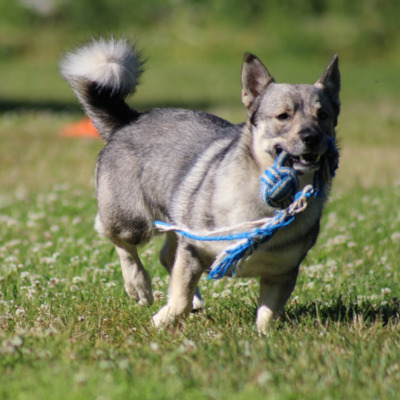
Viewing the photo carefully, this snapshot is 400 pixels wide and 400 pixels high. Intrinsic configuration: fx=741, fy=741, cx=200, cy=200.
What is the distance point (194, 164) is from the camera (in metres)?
4.26

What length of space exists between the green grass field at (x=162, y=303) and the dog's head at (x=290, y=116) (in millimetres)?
878

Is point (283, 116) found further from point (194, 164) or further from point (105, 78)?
point (105, 78)

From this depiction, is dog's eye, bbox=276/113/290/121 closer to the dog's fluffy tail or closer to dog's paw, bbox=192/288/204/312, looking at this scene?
dog's paw, bbox=192/288/204/312

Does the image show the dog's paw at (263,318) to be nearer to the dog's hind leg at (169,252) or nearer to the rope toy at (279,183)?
the rope toy at (279,183)

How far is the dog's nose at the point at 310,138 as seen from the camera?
3.52m

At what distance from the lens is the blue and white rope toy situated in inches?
142

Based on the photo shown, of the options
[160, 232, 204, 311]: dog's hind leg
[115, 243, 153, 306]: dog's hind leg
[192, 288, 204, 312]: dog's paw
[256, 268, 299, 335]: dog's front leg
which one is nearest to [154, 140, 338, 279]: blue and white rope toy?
[256, 268, 299, 335]: dog's front leg

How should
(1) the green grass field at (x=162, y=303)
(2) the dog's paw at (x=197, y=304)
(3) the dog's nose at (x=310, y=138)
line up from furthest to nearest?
1. (2) the dog's paw at (x=197, y=304)
2. (3) the dog's nose at (x=310, y=138)
3. (1) the green grass field at (x=162, y=303)

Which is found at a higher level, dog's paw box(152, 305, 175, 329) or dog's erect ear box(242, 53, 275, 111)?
dog's erect ear box(242, 53, 275, 111)

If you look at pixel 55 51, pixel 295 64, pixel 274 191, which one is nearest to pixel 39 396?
pixel 274 191

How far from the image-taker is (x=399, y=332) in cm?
374

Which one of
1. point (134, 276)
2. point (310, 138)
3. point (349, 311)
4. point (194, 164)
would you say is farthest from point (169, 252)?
point (310, 138)

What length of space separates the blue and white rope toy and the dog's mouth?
26mm

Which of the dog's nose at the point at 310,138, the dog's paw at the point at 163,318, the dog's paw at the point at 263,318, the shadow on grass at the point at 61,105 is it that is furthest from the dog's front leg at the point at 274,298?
the shadow on grass at the point at 61,105
